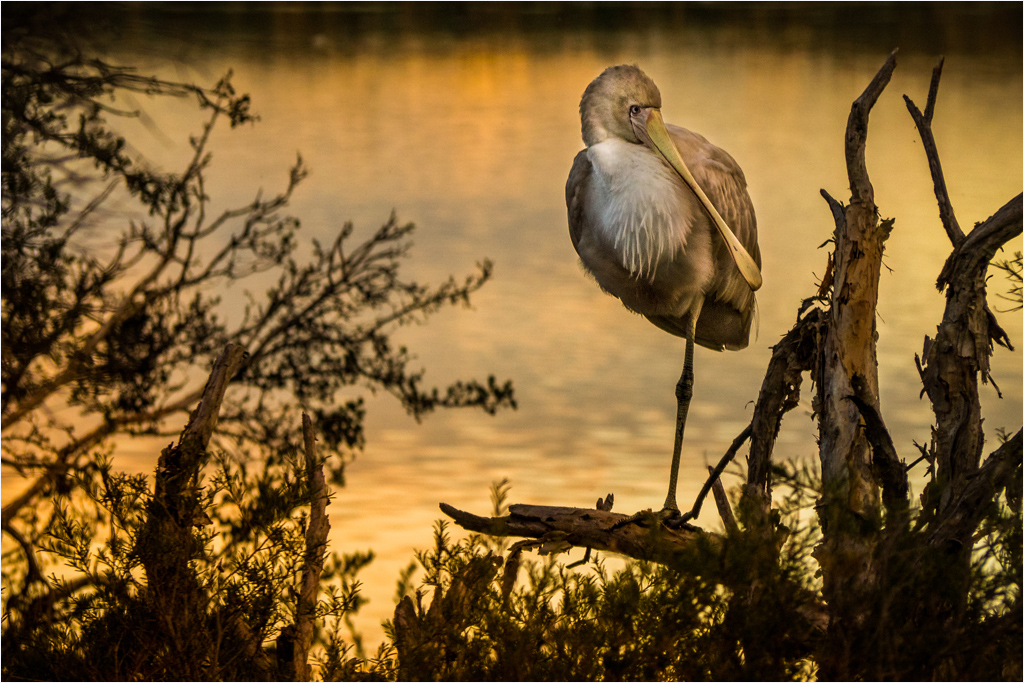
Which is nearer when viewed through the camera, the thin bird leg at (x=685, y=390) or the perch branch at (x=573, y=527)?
the perch branch at (x=573, y=527)

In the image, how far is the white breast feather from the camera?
1.81m

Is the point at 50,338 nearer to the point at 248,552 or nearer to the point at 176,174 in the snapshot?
the point at 176,174

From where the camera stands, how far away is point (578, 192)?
1.94m

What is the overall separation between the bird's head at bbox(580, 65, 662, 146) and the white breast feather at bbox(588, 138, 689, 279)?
0.02 m

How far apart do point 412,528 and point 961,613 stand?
77.1 inches

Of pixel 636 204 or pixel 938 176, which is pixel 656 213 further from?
pixel 938 176

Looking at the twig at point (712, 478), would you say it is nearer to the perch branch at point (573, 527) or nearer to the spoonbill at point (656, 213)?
the perch branch at point (573, 527)

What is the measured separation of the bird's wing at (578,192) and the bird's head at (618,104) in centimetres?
10

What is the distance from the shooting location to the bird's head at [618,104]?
1785 mm

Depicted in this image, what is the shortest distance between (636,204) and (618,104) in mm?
166

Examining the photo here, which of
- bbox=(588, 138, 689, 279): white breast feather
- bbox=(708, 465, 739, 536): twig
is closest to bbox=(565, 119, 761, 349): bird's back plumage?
bbox=(588, 138, 689, 279): white breast feather

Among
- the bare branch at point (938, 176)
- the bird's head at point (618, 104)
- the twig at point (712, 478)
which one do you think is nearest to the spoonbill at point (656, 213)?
the bird's head at point (618, 104)

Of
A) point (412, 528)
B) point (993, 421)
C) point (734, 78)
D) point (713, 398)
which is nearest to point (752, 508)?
point (412, 528)

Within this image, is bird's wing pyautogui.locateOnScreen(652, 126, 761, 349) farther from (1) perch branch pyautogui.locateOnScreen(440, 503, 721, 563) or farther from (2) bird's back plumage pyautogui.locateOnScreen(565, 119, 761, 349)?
(1) perch branch pyautogui.locateOnScreen(440, 503, 721, 563)
